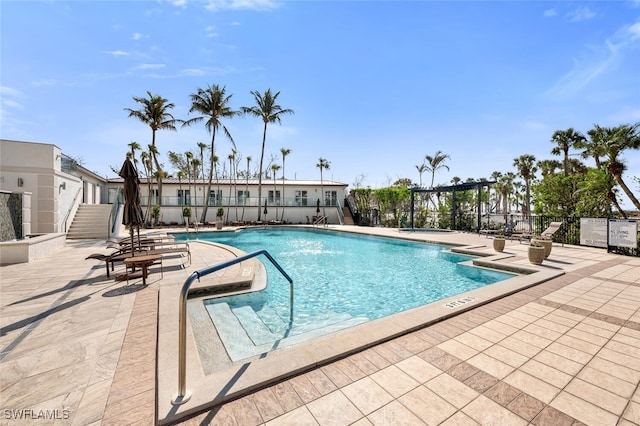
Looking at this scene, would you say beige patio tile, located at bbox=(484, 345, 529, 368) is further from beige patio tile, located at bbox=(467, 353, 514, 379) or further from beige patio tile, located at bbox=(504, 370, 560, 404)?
beige patio tile, located at bbox=(504, 370, 560, 404)

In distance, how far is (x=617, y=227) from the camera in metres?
9.70

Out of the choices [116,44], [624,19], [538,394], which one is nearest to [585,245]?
[624,19]

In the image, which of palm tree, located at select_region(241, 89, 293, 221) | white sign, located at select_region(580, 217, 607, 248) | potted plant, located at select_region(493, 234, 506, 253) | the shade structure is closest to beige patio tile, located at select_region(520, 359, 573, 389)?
the shade structure

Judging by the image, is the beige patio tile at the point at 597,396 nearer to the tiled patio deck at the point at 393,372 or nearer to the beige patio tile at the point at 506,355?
the tiled patio deck at the point at 393,372

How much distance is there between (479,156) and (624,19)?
2101cm

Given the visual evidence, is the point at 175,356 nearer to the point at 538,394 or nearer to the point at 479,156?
the point at 538,394

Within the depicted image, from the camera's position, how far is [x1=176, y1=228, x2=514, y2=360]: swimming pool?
4116 millimetres

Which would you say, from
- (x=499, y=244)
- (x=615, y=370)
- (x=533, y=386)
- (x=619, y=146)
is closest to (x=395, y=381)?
(x=533, y=386)

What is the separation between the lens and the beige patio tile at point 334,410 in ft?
6.40

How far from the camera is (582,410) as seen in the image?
210cm

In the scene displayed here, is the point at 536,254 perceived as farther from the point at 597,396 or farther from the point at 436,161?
the point at 436,161

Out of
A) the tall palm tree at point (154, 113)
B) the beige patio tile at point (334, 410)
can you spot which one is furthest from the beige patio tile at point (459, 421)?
the tall palm tree at point (154, 113)

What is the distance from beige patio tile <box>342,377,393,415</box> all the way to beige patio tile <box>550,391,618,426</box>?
4.70 feet

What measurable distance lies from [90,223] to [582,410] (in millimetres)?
19319
